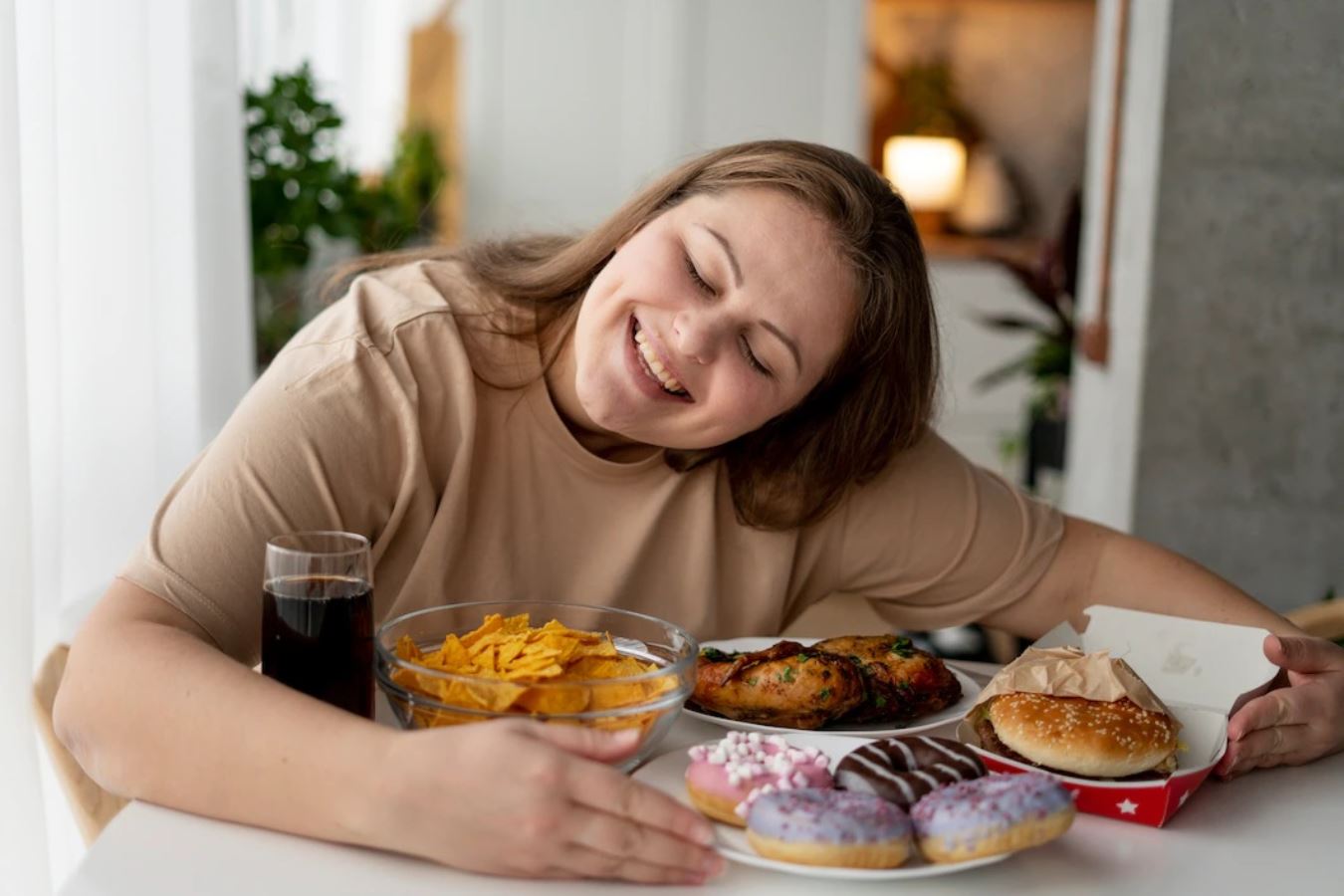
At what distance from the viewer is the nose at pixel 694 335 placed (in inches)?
53.6

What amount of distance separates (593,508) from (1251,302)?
5.73 ft

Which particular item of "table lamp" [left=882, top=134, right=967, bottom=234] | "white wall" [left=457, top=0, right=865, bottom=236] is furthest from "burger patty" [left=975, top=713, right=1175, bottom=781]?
"table lamp" [left=882, top=134, right=967, bottom=234]

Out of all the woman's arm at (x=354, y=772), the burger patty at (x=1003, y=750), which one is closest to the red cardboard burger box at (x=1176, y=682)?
the burger patty at (x=1003, y=750)

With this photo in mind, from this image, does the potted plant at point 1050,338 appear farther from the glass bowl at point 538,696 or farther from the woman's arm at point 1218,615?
the glass bowl at point 538,696

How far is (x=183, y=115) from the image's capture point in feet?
6.50

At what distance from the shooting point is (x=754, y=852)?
99 cm

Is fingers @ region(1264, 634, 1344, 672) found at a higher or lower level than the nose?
lower

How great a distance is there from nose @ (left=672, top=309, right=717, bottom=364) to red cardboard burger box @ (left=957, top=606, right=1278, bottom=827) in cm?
43

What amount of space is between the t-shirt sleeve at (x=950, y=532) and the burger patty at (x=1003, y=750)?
18.4 inches

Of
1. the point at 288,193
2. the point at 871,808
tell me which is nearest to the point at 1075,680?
the point at 871,808

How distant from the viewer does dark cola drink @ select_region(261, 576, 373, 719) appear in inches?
42.4

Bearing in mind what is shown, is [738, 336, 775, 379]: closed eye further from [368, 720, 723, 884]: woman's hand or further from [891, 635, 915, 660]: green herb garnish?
[368, 720, 723, 884]: woman's hand

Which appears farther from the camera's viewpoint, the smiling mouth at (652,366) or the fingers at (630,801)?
the smiling mouth at (652,366)

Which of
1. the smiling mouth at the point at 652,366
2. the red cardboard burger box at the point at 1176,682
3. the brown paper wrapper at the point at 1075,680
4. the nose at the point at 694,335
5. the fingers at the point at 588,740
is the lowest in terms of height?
the red cardboard burger box at the point at 1176,682
